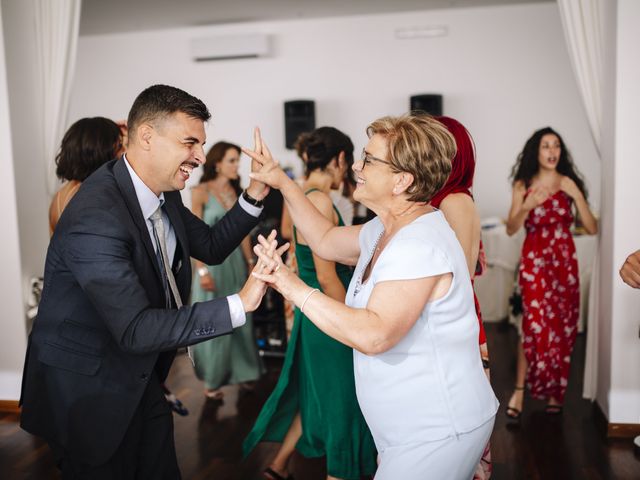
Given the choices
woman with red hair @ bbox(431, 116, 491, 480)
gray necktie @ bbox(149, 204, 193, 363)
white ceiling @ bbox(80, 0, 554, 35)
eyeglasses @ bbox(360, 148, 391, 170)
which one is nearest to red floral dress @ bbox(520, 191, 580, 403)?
woman with red hair @ bbox(431, 116, 491, 480)

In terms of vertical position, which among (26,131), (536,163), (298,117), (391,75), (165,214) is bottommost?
(165,214)

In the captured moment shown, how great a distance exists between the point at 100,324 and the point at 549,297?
2880 millimetres

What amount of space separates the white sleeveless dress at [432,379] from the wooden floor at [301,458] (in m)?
1.46

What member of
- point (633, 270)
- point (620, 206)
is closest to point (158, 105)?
point (633, 270)

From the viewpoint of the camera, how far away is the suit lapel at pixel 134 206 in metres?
1.77

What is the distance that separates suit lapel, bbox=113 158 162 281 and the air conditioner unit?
6519 millimetres

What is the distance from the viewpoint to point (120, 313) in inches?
62.9

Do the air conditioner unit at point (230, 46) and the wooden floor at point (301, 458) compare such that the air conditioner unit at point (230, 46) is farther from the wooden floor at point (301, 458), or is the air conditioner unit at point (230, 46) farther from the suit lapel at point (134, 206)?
the suit lapel at point (134, 206)

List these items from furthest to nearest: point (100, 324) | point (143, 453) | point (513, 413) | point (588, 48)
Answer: point (513, 413), point (588, 48), point (143, 453), point (100, 324)

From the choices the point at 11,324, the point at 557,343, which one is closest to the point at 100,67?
the point at 11,324

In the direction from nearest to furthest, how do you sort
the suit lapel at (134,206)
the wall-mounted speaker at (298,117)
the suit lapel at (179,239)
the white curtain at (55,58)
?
the suit lapel at (134,206)
the suit lapel at (179,239)
the white curtain at (55,58)
the wall-mounted speaker at (298,117)

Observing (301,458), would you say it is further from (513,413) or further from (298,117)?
(298,117)

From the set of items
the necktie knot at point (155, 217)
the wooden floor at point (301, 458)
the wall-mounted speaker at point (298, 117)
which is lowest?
the wooden floor at point (301, 458)

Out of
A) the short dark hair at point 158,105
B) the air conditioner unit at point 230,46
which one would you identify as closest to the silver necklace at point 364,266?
the short dark hair at point 158,105
